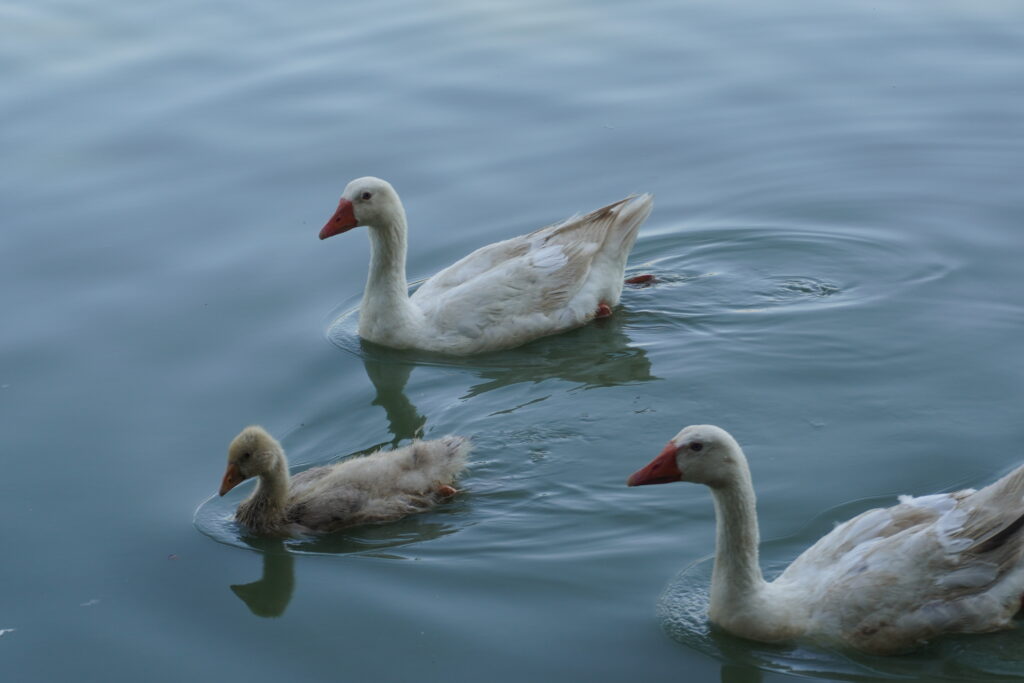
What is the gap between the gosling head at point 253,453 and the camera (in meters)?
8.84

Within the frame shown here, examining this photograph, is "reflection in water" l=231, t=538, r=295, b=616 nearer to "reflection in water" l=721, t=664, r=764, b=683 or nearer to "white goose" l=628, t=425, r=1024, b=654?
"white goose" l=628, t=425, r=1024, b=654

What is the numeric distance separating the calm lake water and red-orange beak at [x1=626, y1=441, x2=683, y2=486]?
781 millimetres

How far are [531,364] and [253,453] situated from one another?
9.83 ft

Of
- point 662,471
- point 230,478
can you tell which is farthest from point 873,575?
point 230,478

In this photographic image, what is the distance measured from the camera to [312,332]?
11875 millimetres

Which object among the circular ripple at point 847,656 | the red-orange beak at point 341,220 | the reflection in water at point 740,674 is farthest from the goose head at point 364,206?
the reflection in water at point 740,674

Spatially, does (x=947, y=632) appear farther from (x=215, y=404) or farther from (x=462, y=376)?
(x=215, y=404)

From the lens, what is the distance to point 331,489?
29.4 feet

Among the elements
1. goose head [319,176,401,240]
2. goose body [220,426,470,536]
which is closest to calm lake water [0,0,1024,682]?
goose body [220,426,470,536]

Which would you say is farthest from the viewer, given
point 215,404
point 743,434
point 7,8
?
point 7,8

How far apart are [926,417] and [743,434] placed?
1.27 m

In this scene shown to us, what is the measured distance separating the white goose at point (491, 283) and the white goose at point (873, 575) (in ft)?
12.7

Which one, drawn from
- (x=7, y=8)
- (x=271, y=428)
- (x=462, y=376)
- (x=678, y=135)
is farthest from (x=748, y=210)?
(x=7, y=8)

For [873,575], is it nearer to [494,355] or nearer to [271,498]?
[271,498]
